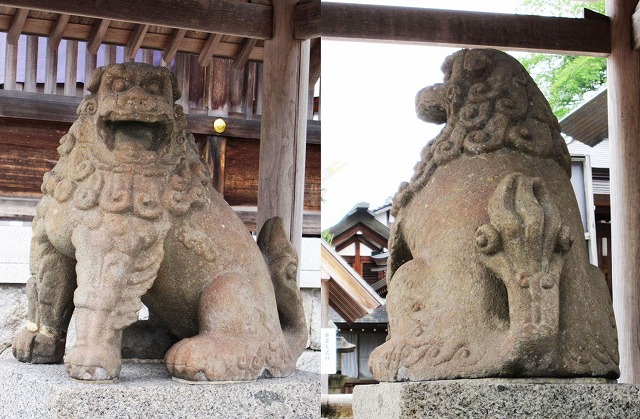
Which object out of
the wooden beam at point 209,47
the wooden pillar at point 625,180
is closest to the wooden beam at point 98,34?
the wooden beam at point 209,47

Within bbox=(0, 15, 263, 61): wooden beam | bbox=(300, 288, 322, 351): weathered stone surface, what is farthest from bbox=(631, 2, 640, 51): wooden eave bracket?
bbox=(300, 288, 322, 351): weathered stone surface

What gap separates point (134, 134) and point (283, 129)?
83.8 inches

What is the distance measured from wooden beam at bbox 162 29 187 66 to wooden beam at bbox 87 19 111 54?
39 centimetres

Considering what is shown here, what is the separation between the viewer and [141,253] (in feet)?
9.37

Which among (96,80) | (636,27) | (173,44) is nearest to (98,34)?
(173,44)

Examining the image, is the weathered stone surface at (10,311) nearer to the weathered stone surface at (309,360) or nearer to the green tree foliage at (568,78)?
the weathered stone surface at (309,360)

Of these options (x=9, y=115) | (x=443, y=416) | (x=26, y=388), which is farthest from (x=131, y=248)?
(x=9, y=115)

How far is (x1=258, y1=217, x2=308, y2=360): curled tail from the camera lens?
3396mm

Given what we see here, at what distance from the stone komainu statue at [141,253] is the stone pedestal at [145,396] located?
0.23 ft

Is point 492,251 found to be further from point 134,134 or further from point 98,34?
point 98,34

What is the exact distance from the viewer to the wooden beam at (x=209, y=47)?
17.7 feet

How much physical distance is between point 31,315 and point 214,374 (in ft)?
2.88

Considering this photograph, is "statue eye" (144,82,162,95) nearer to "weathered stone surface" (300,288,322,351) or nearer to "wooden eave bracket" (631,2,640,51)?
"wooden eave bracket" (631,2,640,51)

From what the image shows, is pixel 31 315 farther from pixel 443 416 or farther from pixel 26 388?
pixel 443 416
